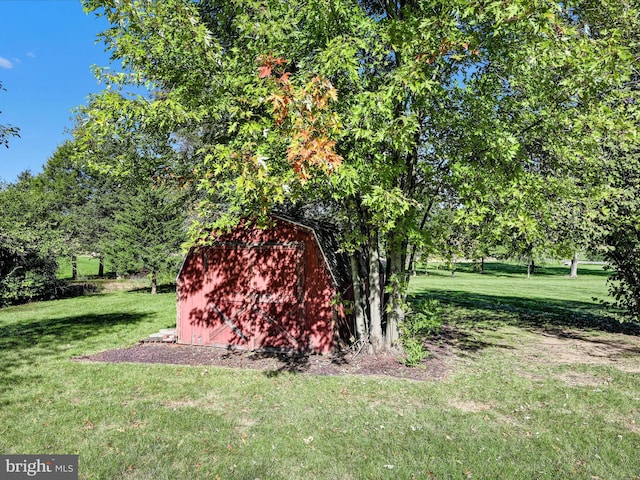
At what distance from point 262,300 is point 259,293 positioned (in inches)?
8.6

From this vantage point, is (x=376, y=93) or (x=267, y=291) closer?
(x=376, y=93)

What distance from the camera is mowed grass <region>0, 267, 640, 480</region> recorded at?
5156 millimetres

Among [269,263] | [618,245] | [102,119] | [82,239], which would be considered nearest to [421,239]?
[269,263]

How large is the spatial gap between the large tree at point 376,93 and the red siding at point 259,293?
1.95 m

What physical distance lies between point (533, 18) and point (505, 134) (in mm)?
1790

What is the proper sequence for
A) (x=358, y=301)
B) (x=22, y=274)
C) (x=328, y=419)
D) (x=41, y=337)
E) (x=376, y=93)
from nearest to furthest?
(x=328, y=419), (x=376, y=93), (x=358, y=301), (x=41, y=337), (x=22, y=274)

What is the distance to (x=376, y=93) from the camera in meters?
6.77

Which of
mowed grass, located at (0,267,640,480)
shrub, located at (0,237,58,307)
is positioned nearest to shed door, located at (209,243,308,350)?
mowed grass, located at (0,267,640,480)

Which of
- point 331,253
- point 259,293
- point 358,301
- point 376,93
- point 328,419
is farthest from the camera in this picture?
point 259,293

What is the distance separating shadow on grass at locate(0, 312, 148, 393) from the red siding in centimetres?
375

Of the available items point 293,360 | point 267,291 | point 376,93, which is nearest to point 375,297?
point 293,360

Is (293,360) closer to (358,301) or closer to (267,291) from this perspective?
(267,291)

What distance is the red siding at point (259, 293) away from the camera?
10.7 m

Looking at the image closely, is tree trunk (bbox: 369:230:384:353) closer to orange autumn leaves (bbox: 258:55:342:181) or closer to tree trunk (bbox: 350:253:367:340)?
tree trunk (bbox: 350:253:367:340)
